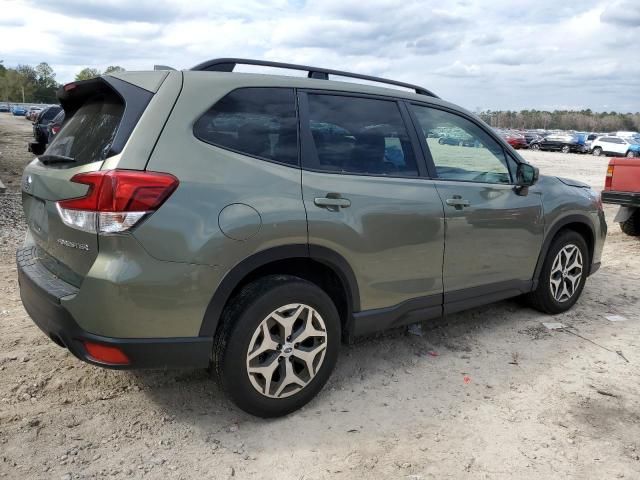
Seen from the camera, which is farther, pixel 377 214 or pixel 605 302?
pixel 605 302

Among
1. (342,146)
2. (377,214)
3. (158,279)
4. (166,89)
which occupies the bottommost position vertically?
(158,279)

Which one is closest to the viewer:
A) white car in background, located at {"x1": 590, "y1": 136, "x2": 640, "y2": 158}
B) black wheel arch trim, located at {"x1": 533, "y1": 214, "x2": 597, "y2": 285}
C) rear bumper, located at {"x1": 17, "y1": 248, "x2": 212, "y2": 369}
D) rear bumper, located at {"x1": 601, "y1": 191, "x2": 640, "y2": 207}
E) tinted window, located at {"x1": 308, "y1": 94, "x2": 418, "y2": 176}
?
rear bumper, located at {"x1": 17, "y1": 248, "x2": 212, "y2": 369}

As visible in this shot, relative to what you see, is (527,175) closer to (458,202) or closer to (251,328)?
(458,202)

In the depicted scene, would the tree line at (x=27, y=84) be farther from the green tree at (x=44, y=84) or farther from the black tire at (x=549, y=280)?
the black tire at (x=549, y=280)

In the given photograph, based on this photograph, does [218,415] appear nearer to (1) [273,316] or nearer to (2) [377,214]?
(1) [273,316]

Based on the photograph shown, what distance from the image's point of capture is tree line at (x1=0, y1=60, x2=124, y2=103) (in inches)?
4397

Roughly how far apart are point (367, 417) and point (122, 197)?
5.92ft

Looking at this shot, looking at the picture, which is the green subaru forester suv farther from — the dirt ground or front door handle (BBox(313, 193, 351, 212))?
the dirt ground

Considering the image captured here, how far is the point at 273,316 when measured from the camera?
2.84 metres

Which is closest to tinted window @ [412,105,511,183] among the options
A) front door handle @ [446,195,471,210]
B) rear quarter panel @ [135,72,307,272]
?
front door handle @ [446,195,471,210]

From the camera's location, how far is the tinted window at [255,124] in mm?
2748

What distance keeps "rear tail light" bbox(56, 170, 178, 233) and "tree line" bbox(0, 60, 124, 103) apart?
395 ft

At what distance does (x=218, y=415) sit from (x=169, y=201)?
51.5 inches

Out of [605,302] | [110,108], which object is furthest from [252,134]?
[605,302]
